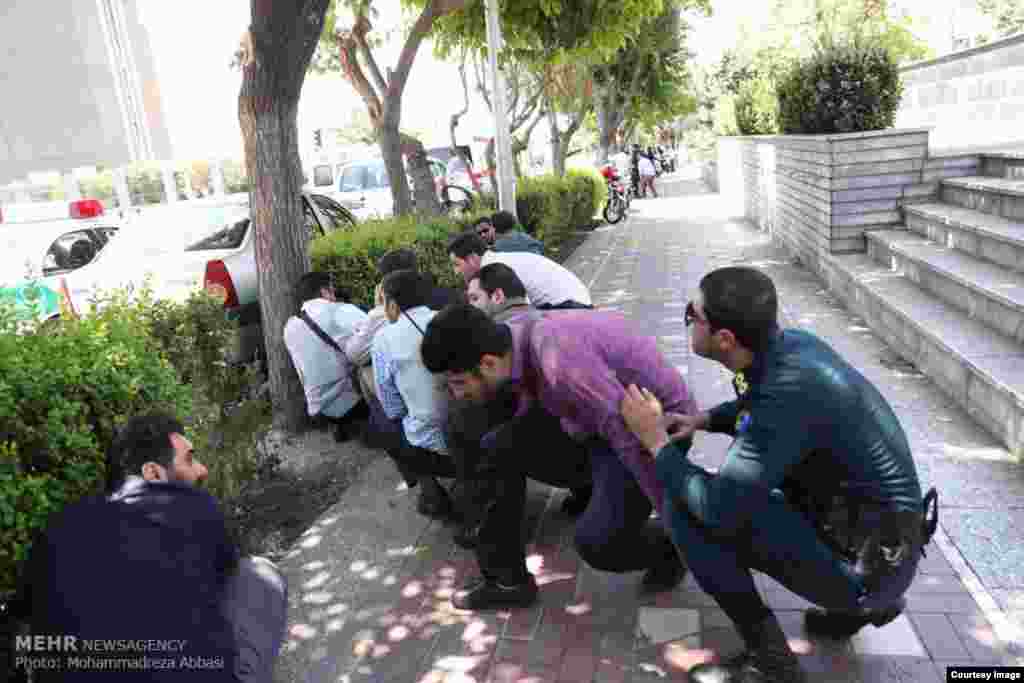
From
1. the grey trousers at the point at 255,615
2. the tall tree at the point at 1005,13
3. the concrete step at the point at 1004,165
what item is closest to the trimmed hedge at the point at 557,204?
the concrete step at the point at 1004,165

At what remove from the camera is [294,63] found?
513cm

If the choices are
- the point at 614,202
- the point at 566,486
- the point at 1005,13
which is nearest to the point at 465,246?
the point at 566,486

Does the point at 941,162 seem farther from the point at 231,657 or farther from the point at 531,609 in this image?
the point at 231,657

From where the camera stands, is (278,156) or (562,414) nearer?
(562,414)

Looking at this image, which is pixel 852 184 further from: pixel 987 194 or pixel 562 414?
pixel 562 414

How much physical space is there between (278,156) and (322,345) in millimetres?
1363

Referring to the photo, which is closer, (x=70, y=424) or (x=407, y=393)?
(x=70, y=424)

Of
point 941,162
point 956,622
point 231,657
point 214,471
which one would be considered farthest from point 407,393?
point 941,162

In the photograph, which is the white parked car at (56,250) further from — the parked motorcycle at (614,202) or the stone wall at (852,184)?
the parked motorcycle at (614,202)

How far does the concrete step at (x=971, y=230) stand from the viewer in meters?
5.43

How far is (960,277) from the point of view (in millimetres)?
5465

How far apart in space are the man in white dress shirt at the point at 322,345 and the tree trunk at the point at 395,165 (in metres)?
4.34

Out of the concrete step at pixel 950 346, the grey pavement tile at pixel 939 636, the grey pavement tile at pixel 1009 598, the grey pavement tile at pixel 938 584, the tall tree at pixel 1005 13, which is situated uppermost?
the tall tree at pixel 1005 13

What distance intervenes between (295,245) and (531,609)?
318cm
